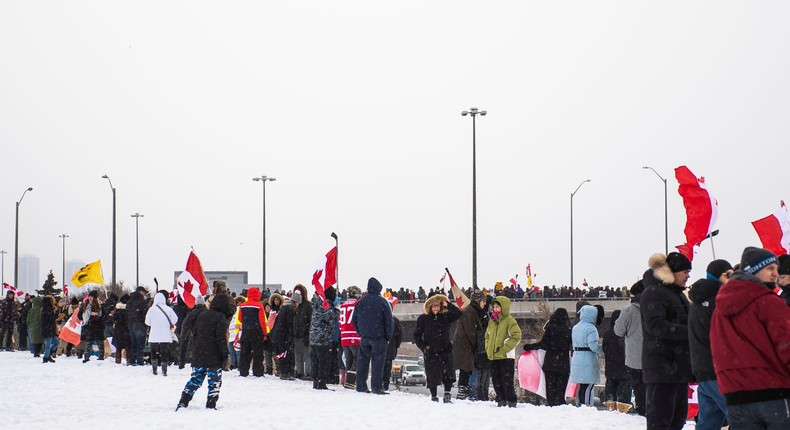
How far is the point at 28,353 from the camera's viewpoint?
3039 cm

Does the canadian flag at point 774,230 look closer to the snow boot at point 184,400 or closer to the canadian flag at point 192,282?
the snow boot at point 184,400

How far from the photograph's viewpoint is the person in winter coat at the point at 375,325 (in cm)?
1720

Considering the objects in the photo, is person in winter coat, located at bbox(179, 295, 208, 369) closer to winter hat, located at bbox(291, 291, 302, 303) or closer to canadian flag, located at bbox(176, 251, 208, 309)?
canadian flag, located at bbox(176, 251, 208, 309)

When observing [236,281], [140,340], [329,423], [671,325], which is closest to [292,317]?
[140,340]

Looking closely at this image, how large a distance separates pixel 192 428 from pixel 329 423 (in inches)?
65.5

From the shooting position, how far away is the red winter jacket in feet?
21.3

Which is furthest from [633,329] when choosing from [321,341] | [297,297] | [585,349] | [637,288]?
[297,297]

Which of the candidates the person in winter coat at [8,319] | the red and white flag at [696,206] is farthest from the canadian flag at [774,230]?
the person in winter coat at [8,319]

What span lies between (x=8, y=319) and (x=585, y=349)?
2154 centimetres

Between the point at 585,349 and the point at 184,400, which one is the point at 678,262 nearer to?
the point at 585,349

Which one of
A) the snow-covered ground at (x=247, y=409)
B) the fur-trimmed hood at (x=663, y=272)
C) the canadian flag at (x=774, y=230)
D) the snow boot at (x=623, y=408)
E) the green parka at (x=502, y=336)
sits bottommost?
the snow-covered ground at (x=247, y=409)

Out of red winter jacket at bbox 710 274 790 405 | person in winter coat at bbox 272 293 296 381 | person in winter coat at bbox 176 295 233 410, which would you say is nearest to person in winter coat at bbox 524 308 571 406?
person in winter coat at bbox 176 295 233 410

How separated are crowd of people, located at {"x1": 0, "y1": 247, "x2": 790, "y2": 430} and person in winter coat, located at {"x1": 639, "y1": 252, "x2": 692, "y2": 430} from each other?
0.04 ft

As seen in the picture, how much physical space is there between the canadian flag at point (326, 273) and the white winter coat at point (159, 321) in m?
3.60
